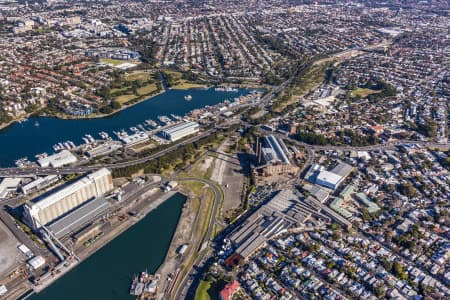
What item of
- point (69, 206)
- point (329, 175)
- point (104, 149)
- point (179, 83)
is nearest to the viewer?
point (69, 206)

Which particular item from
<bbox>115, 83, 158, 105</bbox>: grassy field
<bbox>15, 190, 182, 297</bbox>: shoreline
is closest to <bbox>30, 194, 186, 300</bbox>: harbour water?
<bbox>15, 190, 182, 297</bbox>: shoreline

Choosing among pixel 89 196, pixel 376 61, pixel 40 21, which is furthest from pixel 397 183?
pixel 40 21

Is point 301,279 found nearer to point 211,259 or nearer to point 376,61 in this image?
point 211,259

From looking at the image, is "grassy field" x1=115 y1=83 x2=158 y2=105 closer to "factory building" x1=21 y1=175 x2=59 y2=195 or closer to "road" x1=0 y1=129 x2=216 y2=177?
"road" x1=0 y1=129 x2=216 y2=177

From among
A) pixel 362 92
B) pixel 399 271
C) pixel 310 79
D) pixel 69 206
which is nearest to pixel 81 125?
pixel 69 206

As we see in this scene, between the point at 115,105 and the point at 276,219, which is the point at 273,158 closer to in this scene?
the point at 276,219

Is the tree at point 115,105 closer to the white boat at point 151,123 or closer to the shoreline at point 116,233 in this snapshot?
the white boat at point 151,123
